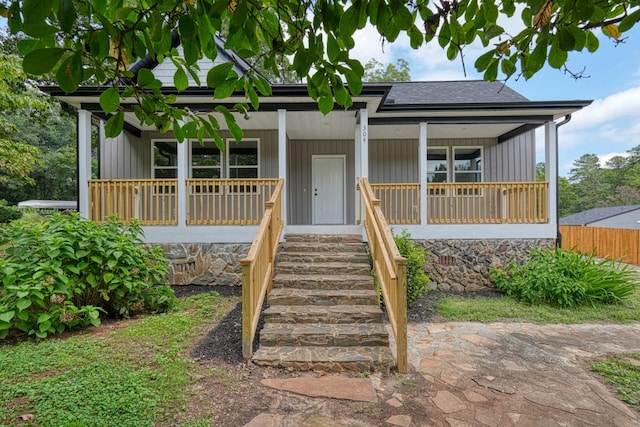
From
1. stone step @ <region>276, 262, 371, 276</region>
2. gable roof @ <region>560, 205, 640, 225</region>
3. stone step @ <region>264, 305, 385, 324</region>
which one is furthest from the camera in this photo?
gable roof @ <region>560, 205, 640, 225</region>

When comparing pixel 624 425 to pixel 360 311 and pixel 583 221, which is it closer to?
pixel 360 311

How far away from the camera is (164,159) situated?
28.0 feet

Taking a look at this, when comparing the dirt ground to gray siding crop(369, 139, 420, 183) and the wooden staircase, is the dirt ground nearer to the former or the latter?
the wooden staircase

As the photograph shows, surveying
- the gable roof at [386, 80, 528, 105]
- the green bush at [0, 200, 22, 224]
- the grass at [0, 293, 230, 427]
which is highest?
the gable roof at [386, 80, 528, 105]

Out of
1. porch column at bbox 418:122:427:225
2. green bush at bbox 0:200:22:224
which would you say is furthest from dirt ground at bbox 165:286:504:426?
green bush at bbox 0:200:22:224

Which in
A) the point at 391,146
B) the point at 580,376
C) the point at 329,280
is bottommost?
the point at 580,376

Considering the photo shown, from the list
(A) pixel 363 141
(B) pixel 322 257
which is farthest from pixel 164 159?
(B) pixel 322 257

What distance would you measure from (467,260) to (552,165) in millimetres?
2600

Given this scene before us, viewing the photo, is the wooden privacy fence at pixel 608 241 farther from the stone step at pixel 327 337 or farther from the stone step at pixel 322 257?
the stone step at pixel 327 337

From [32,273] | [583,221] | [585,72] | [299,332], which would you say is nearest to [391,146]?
[299,332]

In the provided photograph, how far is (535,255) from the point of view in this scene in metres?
6.21

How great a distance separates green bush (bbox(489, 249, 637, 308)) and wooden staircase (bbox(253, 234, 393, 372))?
116 inches

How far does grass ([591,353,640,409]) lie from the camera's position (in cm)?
282

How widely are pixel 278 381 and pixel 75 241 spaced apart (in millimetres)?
3148
